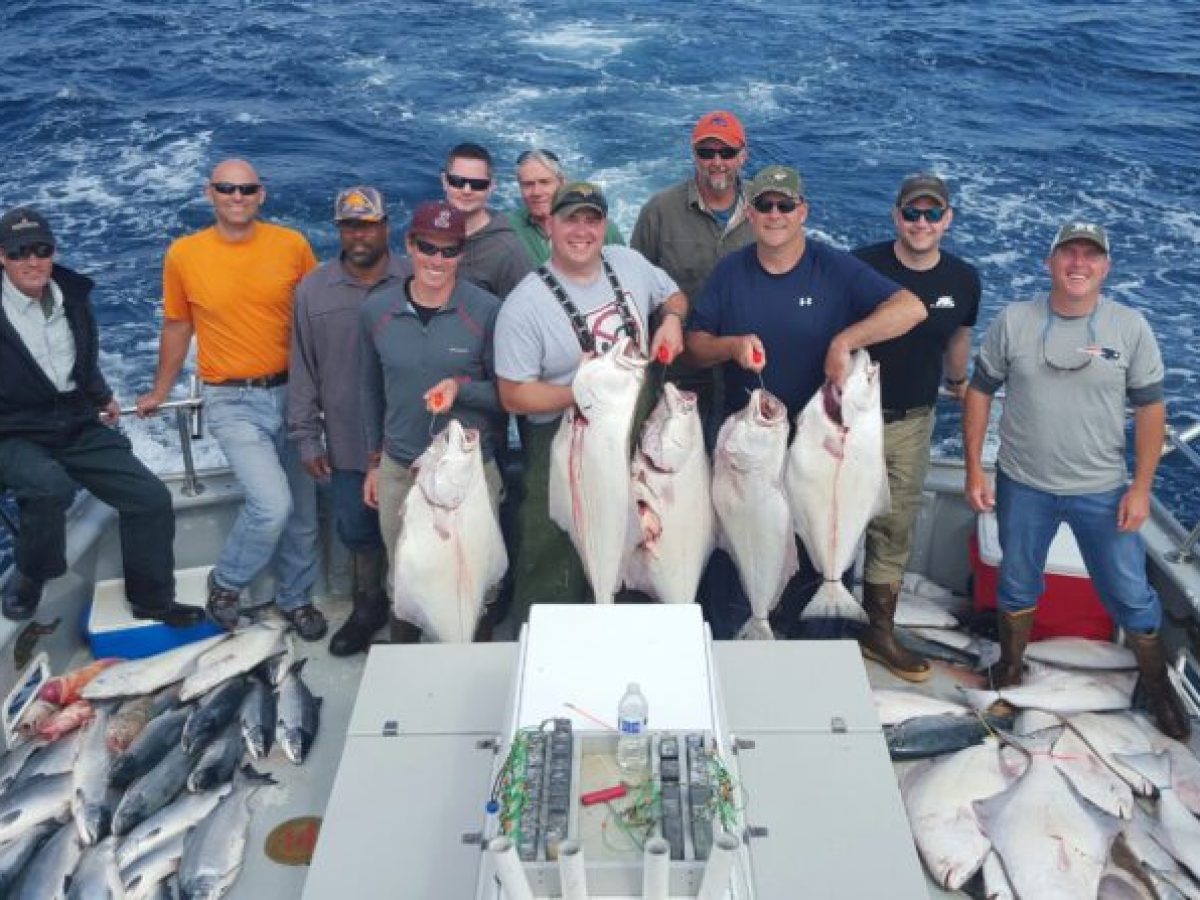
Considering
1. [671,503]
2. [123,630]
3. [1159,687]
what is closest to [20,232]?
[123,630]

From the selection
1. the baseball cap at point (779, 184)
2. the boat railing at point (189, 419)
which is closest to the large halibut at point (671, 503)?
the baseball cap at point (779, 184)

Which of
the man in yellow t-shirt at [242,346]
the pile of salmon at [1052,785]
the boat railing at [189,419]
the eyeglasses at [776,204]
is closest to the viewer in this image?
the pile of salmon at [1052,785]

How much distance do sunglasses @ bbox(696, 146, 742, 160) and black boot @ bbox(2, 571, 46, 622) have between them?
3577 millimetres

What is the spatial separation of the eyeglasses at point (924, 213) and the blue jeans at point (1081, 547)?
1.17 meters

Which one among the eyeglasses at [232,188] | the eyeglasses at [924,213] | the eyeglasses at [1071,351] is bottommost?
the eyeglasses at [1071,351]

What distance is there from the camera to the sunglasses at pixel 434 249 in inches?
171

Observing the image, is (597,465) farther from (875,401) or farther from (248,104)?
(248,104)

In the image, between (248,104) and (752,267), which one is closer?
(752,267)

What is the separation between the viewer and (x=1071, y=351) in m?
4.52

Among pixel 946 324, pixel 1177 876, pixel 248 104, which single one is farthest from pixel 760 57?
pixel 1177 876

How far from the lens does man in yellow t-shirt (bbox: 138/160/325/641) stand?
5.08 m

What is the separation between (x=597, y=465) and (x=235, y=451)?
1.99m

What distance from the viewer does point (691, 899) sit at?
245cm

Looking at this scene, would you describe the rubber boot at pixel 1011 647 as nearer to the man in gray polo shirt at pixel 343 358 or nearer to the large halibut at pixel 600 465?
the large halibut at pixel 600 465
